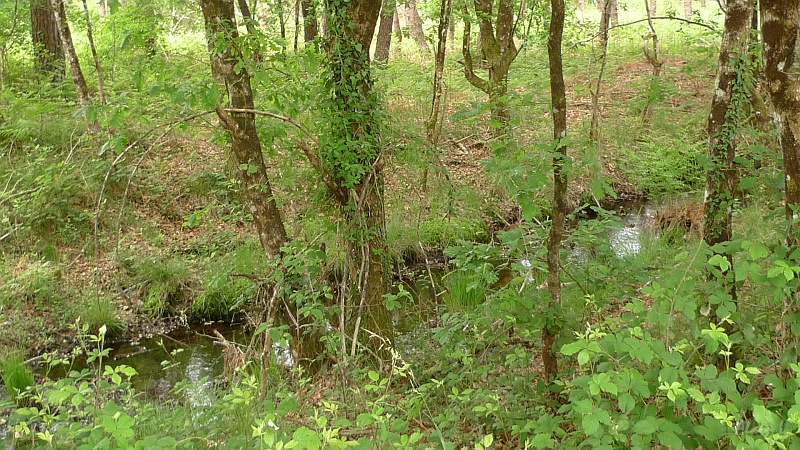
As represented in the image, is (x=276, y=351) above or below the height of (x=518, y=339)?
below

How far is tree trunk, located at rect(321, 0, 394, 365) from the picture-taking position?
Answer: 450 cm

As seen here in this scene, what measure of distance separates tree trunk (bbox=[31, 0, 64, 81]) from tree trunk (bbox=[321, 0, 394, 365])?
839 cm

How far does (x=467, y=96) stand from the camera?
12.9m

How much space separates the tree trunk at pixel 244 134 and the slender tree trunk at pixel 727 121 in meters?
3.11

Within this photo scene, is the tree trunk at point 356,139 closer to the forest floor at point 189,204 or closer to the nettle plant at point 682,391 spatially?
the forest floor at point 189,204

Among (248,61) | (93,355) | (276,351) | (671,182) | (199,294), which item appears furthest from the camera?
(671,182)

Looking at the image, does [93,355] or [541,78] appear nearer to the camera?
[93,355]

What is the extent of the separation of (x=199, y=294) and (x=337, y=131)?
4425mm

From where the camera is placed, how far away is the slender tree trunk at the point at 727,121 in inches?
155

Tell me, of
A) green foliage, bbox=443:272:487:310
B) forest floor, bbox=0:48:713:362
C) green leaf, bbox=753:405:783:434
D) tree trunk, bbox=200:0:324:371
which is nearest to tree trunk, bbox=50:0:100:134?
forest floor, bbox=0:48:713:362

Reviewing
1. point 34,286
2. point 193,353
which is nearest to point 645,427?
point 193,353

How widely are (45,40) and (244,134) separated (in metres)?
8.55

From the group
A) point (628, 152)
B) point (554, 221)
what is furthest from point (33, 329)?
point (628, 152)

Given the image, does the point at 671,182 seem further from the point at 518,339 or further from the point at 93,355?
the point at 93,355
